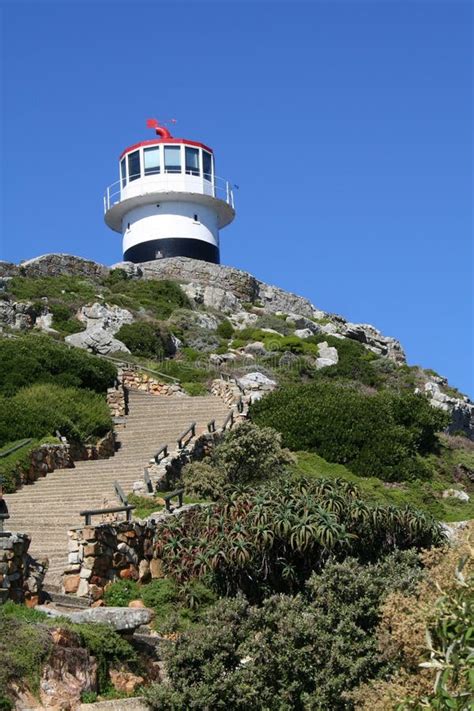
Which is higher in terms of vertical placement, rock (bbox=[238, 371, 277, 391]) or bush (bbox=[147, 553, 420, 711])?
rock (bbox=[238, 371, 277, 391])

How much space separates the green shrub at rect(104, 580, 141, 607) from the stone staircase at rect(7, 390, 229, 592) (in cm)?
90

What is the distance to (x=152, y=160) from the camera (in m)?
53.7

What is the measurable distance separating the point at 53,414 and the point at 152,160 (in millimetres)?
28034

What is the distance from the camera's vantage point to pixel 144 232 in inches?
2128

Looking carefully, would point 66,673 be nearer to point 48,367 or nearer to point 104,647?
point 104,647

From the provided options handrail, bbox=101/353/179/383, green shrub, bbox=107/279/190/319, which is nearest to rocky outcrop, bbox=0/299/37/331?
green shrub, bbox=107/279/190/319

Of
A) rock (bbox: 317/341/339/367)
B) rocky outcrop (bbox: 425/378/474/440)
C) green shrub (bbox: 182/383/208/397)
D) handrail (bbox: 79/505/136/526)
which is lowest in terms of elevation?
handrail (bbox: 79/505/136/526)

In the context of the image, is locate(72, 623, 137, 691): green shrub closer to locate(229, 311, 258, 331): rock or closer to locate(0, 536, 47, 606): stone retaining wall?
locate(0, 536, 47, 606): stone retaining wall

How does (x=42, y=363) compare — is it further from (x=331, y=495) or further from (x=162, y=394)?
(x=331, y=495)

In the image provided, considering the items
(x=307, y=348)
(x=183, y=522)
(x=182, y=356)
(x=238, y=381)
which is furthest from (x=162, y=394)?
(x=183, y=522)

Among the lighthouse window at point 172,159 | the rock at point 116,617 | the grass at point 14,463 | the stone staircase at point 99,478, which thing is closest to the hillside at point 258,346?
the grass at point 14,463

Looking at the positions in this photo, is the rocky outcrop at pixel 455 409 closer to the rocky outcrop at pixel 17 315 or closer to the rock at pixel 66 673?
the rocky outcrop at pixel 17 315

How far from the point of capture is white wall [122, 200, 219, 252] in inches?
2094

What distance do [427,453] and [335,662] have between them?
17250 mm
